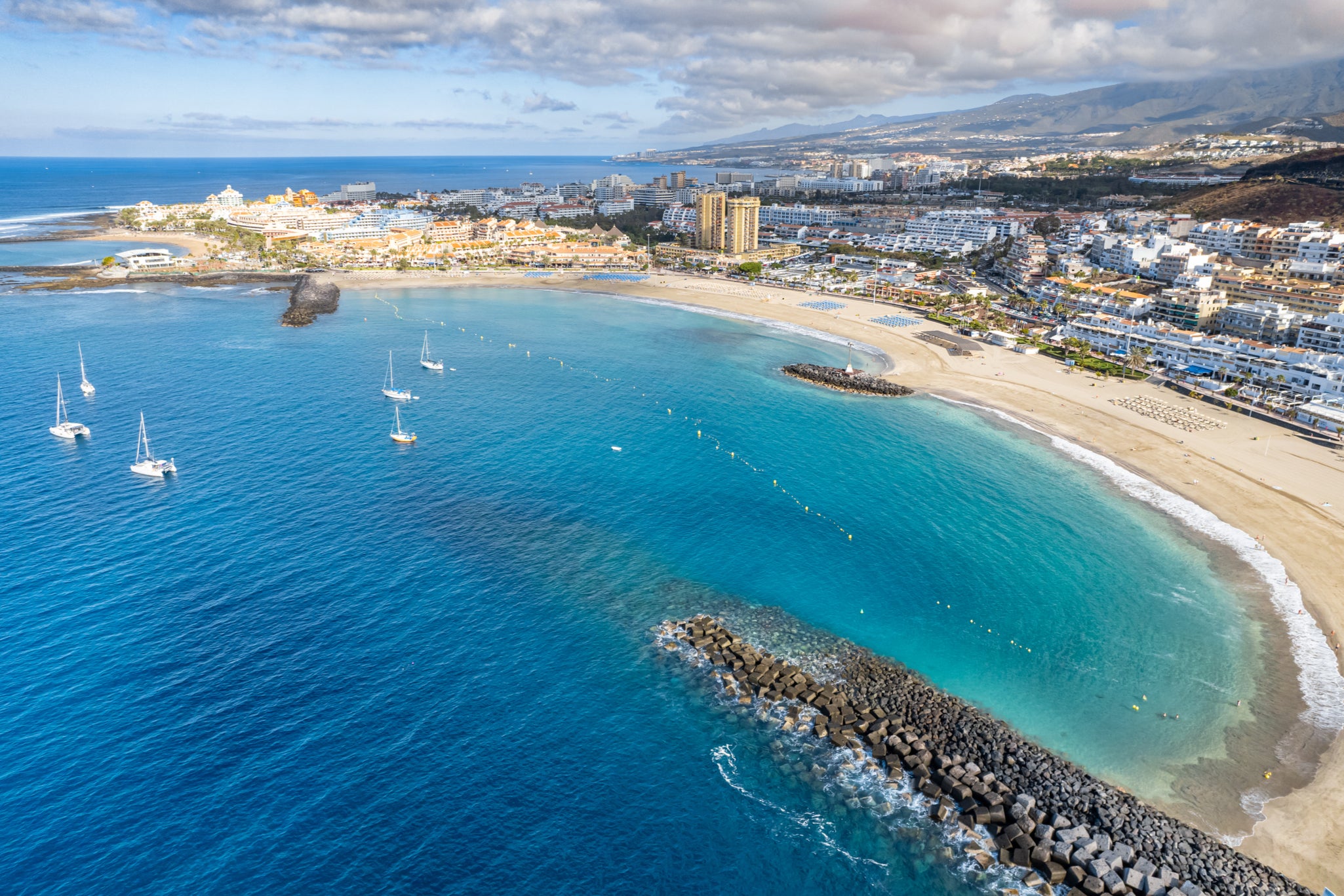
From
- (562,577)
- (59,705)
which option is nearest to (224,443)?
(59,705)

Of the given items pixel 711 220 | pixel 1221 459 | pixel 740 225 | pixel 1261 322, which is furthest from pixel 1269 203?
pixel 1221 459

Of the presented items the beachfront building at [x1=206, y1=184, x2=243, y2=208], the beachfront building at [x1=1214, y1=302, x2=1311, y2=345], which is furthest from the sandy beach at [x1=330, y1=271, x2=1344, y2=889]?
the beachfront building at [x1=206, y1=184, x2=243, y2=208]

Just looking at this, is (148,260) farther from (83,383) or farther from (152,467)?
(152,467)

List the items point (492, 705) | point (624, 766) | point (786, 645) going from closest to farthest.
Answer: point (624, 766) → point (492, 705) → point (786, 645)

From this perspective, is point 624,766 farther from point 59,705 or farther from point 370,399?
point 370,399

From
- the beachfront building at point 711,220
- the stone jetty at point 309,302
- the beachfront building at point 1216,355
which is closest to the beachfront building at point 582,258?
the beachfront building at point 711,220
